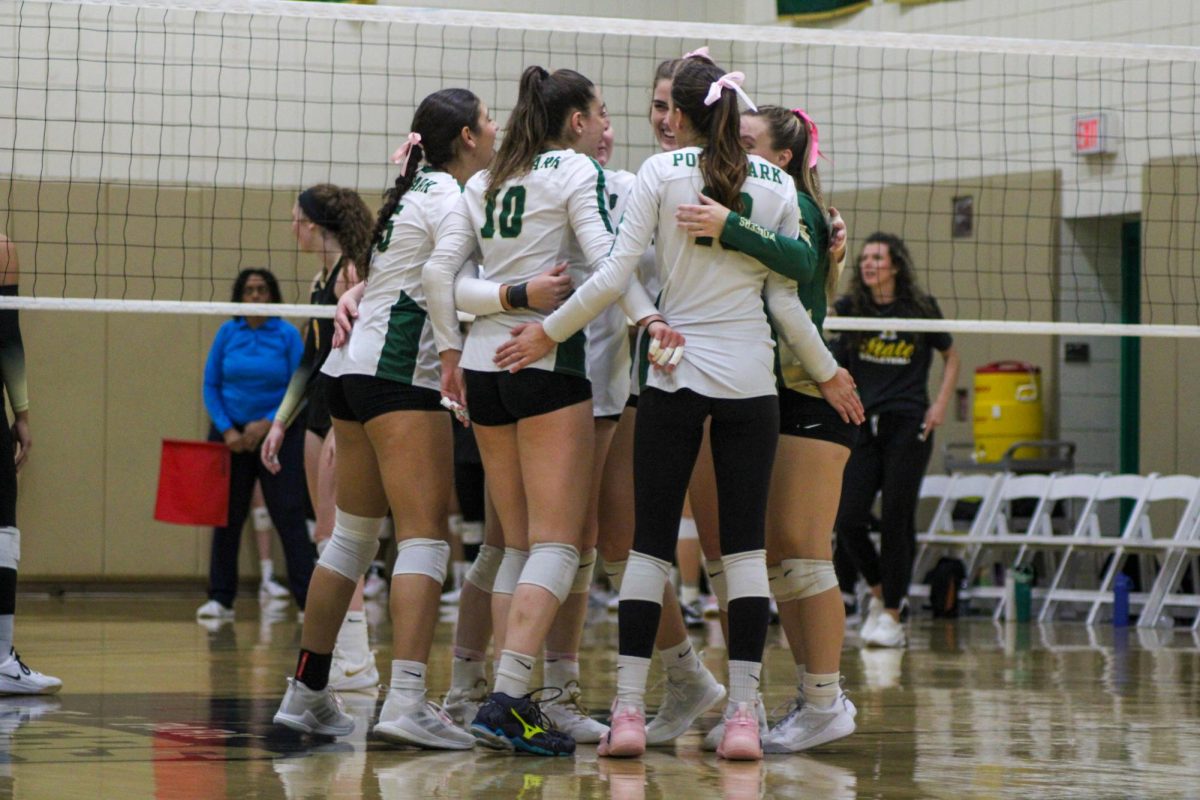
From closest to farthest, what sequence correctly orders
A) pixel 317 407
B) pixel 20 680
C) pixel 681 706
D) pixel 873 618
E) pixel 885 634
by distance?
1. pixel 681 706
2. pixel 20 680
3. pixel 317 407
4. pixel 885 634
5. pixel 873 618

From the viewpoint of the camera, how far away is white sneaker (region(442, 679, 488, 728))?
15.7 feet

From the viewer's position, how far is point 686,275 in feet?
14.1

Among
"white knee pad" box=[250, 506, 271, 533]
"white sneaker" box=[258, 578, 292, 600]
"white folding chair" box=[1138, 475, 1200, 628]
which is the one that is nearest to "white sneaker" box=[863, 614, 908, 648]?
"white folding chair" box=[1138, 475, 1200, 628]

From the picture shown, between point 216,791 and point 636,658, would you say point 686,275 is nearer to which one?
point 636,658

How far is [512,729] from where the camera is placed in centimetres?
426

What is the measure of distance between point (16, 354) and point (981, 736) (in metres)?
3.30

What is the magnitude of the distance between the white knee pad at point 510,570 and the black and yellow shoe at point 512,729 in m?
0.35

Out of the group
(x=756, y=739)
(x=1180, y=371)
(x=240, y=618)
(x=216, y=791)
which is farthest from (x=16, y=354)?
(x=1180, y=371)

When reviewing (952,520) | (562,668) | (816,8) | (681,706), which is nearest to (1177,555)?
(952,520)

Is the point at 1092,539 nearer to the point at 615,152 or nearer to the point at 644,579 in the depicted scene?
the point at 615,152

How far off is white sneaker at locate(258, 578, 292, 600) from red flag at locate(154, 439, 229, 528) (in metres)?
1.41

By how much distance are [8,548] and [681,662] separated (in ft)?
7.54

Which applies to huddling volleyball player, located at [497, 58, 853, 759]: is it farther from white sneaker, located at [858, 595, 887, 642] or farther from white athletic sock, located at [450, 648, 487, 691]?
white sneaker, located at [858, 595, 887, 642]

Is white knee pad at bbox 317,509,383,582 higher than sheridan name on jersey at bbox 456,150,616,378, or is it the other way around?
Result: sheridan name on jersey at bbox 456,150,616,378
